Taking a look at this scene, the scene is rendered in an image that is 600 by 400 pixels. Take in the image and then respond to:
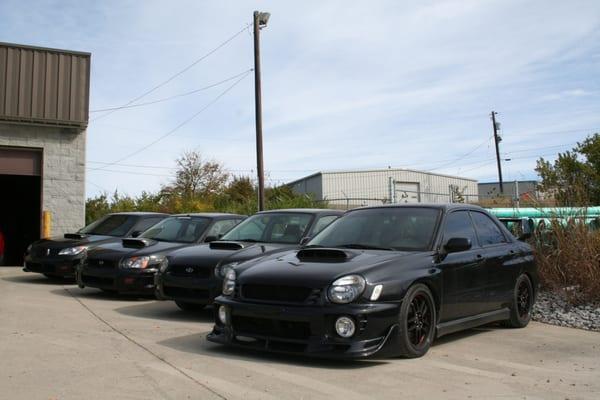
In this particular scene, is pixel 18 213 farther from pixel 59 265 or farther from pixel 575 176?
pixel 575 176

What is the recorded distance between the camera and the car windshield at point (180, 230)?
10.8 m

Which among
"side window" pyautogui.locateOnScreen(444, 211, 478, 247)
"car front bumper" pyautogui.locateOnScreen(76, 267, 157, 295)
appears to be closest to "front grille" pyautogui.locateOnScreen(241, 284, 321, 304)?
"side window" pyautogui.locateOnScreen(444, 211, 478, 247)

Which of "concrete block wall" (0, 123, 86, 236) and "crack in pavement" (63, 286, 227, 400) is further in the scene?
"concrete block wall" (0, 123, 86, 236)

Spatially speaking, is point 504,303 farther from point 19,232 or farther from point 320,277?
point 19,232

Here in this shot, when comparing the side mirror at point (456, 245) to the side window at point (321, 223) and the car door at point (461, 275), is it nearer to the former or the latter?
the car door at point (461, 275)

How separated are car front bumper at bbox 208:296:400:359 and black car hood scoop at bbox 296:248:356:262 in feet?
2.32

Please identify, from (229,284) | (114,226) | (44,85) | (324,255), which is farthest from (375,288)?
(44,85)

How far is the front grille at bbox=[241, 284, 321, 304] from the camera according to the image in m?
5.49

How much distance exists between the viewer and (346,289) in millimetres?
5453

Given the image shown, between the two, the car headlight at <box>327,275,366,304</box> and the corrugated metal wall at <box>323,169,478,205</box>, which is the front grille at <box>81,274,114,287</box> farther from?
the corrugated metal wall at <box>323,169,478,205</box>

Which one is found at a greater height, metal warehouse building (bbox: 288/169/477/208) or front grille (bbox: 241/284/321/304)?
metal warehouse building (bbox: 288/169/477/208)

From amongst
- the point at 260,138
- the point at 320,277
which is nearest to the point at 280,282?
the point at 320,277

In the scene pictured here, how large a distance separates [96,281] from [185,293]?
9.00 ft

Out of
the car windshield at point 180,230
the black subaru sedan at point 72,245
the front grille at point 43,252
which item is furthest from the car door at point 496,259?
the front grille at point 43,252
